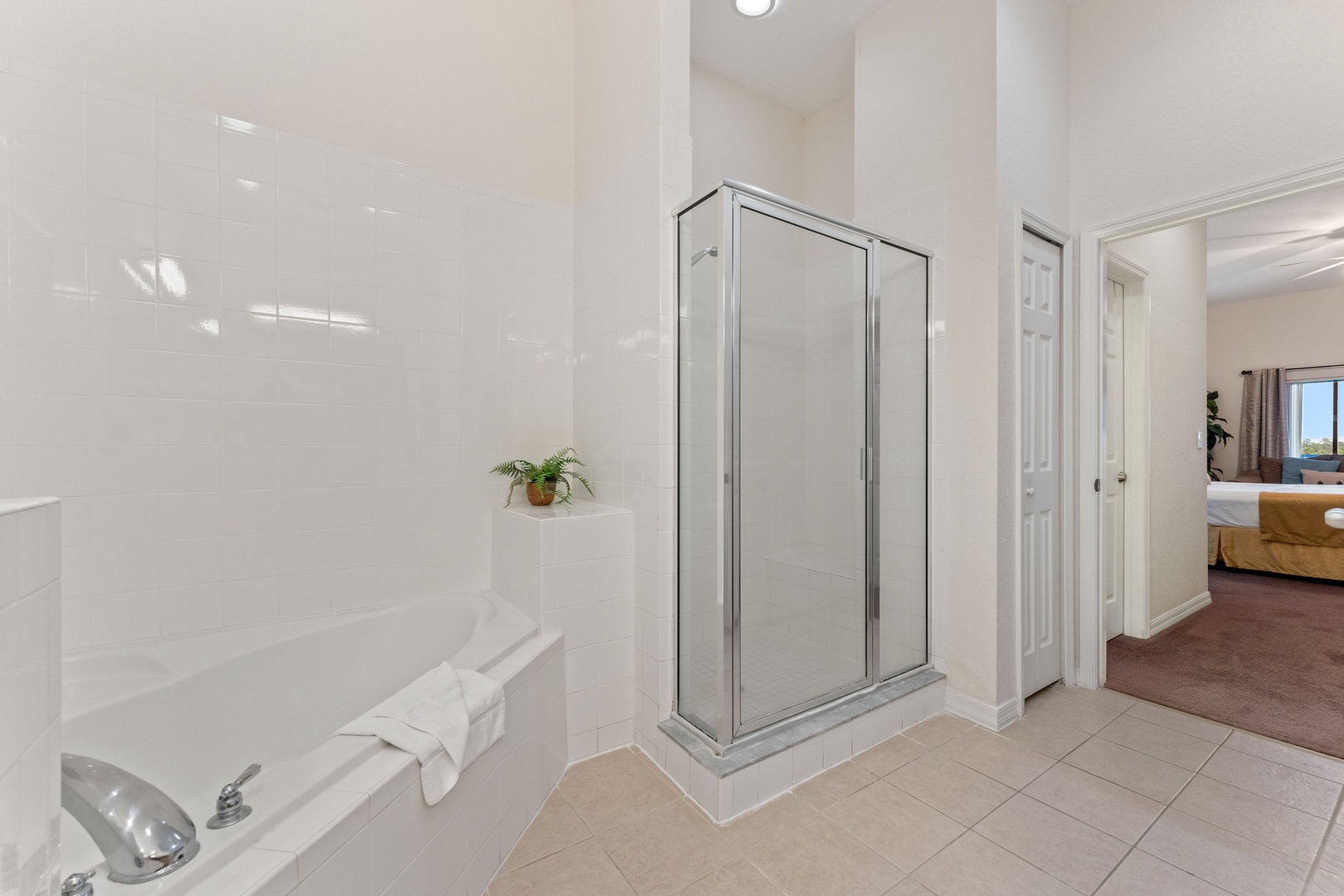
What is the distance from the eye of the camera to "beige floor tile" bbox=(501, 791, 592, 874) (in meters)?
1.51

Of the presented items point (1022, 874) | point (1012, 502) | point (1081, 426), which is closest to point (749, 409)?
point (1012, 502)

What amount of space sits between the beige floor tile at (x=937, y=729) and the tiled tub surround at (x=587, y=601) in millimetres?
1074

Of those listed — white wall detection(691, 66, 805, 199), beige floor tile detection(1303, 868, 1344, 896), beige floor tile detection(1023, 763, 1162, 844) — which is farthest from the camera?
white wall detection(691, 66, 805, 199)

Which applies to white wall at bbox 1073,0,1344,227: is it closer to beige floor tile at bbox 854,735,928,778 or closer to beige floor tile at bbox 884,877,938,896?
beige floor tile at bbox 854,735,928,778

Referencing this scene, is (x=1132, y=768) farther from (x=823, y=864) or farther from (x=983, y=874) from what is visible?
(x=823, y=864)

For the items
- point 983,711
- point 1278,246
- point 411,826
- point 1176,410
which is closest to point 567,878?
point 411,826

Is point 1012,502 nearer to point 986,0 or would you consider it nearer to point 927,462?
point 927,462

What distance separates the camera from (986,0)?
2213mm

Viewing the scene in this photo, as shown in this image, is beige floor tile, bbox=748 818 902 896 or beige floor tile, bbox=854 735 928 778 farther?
beige floor tile, bbox=854 735 928 778

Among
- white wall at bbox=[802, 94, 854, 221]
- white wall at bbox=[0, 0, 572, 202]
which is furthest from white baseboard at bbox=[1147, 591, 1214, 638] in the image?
white wall at bbox=[0, 0, 572, 202]

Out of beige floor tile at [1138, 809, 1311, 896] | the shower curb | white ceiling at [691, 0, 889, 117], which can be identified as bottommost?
beige floor tile at [1138, 809, 1311, 896]

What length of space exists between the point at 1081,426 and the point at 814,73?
2295 mm

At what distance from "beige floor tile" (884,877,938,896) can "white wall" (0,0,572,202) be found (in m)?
2.70

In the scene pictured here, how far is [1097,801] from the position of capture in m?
1.73
